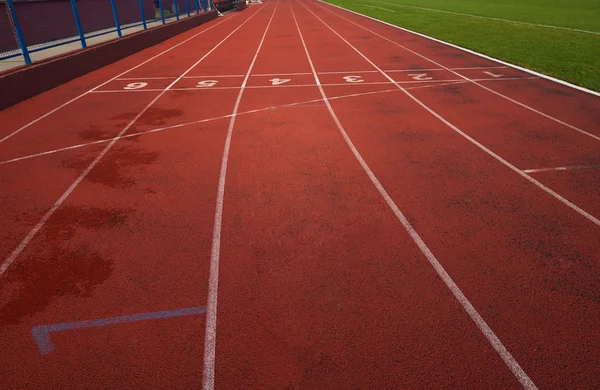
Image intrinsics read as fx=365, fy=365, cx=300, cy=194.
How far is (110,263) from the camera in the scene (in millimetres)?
4422

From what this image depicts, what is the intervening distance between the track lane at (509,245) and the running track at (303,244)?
0.09ft

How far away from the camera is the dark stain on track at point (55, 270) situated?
3.88 metres

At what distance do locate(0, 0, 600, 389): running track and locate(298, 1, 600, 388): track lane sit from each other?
3 cm

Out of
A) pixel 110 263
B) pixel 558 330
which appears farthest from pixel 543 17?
pixel 110 263

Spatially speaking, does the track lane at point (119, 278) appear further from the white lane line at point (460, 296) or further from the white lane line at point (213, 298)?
the white lane line at point (460, 296)

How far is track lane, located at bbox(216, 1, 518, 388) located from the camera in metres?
3.15

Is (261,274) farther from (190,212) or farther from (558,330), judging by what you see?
(558,330)

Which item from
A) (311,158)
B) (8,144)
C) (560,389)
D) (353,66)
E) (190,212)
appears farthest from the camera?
(353,66)

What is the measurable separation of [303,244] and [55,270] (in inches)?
117

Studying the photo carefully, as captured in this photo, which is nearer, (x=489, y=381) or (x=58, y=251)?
(x=489, y=381)

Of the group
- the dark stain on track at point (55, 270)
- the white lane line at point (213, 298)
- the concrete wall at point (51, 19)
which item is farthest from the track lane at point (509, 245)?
the concrete wall at point (51, 19)

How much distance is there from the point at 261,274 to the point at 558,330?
303cm

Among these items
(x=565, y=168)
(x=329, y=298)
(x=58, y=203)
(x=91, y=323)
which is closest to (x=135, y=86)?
(x=58, y=203)

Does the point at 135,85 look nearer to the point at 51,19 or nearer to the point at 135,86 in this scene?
the point at 135,86
